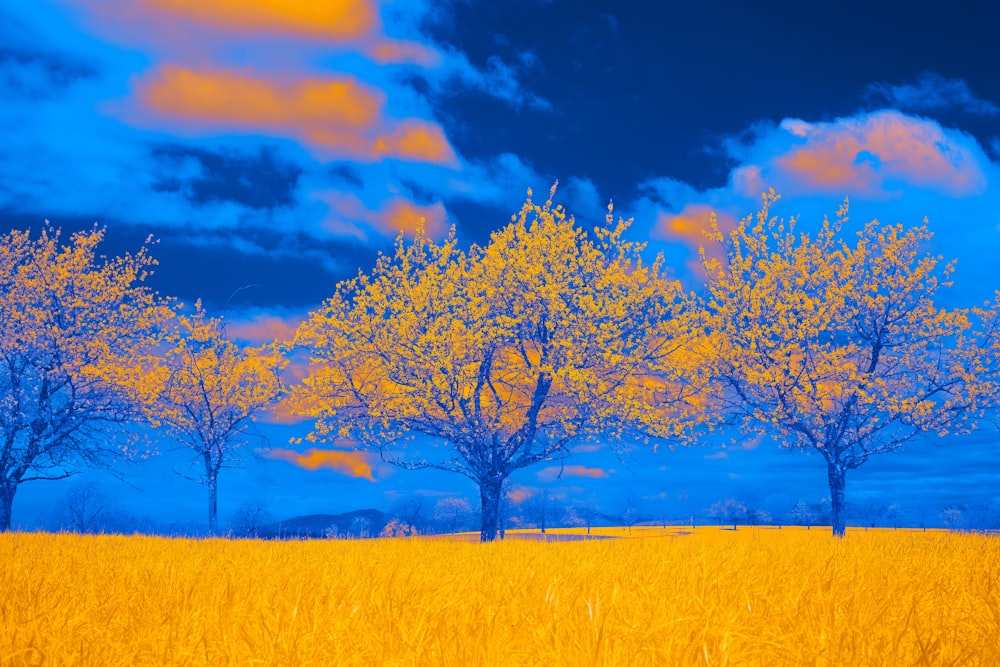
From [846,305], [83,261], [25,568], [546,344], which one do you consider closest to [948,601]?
[25,568]

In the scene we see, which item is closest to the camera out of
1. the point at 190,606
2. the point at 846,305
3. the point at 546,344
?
the point at 190,606

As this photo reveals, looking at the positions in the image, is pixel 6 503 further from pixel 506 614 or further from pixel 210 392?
pixel 506 614

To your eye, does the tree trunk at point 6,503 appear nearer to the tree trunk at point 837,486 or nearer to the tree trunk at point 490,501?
the tree trunk at point 490,501

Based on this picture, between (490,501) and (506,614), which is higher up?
(490,501)

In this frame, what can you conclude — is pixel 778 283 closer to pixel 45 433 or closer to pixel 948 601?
pixel 948 601

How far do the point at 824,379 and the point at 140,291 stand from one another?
90.6 ft

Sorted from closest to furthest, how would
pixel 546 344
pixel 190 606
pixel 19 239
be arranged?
1. pixel 190 606
2. pixel 546 344
3. pixel 19 239

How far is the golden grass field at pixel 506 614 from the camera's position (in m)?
4.46

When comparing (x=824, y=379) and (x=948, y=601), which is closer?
(x=948, y=601)

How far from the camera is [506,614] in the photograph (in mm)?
5625

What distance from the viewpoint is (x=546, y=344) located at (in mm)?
23344

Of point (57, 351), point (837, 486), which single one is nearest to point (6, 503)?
point (57, 351)

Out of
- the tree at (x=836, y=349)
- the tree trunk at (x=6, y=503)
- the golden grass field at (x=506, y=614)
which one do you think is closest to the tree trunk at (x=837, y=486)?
the tree at (x=836, y=349)

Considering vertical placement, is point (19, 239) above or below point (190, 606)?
above
